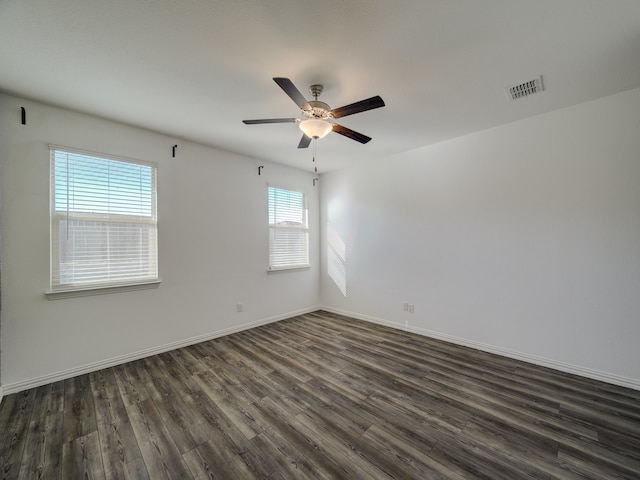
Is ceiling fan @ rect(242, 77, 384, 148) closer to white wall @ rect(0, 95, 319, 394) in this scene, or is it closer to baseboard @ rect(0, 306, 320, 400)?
white wall @ rect(0, 95, 319, 394)

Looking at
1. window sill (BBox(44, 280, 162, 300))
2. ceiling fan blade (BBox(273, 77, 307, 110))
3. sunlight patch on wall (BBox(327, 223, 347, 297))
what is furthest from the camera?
sunlight patch on wall (BBox(327, 223, 347, 297))

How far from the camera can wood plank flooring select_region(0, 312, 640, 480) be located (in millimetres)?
1568

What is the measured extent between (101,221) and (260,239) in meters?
2.02

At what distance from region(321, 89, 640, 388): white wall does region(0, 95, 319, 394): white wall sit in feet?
6.30

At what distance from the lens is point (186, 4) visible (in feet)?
4.96

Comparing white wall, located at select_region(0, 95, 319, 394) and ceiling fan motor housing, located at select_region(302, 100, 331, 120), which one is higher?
ceiling fan motor housing, located at select_region(302, 100, 331, 120)

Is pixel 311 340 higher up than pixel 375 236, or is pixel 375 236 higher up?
pixel 375 236

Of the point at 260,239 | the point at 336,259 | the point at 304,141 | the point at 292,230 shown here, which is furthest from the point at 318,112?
the point at 336,259

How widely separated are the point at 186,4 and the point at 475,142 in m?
3.27

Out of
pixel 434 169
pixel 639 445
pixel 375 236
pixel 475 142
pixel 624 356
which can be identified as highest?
pixel 475 142

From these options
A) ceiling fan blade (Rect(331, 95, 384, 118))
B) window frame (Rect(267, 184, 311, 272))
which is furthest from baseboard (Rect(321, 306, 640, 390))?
ceiling fan blade (Rect(331, 95, 384, 118))

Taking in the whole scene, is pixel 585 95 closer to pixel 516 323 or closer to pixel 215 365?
pixel 516 323

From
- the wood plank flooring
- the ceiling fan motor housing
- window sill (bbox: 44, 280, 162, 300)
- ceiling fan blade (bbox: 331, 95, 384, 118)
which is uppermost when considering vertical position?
the ceiling fan motor housing

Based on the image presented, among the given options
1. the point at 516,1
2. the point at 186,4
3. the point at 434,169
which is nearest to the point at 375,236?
the point at 434,169
